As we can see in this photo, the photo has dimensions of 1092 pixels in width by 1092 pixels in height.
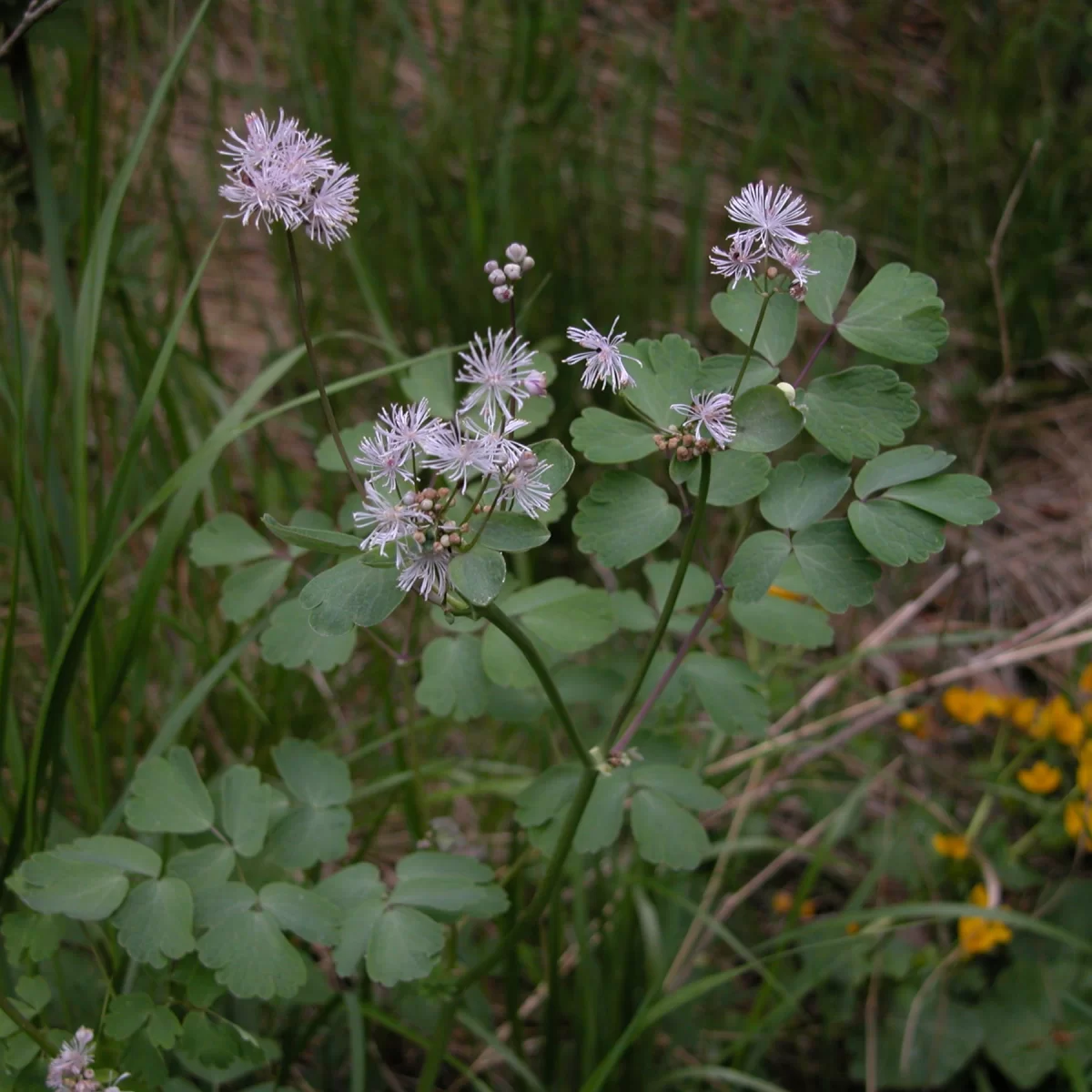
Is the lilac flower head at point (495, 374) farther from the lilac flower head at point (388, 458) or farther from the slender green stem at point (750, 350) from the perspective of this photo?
the slender green stem at point (750, 350)

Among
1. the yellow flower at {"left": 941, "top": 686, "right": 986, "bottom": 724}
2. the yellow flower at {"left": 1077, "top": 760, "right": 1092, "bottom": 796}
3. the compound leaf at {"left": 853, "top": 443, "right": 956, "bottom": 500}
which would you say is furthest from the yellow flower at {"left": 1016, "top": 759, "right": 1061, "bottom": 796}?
the compound leaf at {"left": 853, "top": 443, "right": 956, "bottom": 500}

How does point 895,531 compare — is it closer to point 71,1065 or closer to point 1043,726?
point 71,1065

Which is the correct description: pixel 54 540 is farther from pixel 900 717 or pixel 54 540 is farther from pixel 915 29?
pixel 915 29

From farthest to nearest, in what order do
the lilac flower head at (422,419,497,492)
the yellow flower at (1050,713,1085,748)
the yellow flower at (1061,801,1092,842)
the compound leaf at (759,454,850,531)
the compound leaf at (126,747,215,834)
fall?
the yellow flower at (1050,713,1085,748) → the yellow flower at (1061,801,1092,842) → the compound leaf at (126,747,215,834) → the compound leaf at (759,454,850,531) → the lilac flower head at (422,419,497,492)

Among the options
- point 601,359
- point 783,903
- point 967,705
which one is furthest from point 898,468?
point 967,705

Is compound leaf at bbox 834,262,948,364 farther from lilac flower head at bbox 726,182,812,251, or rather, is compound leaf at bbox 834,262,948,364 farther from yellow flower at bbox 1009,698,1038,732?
yellow flower at bbox 1009,698,1038,732
